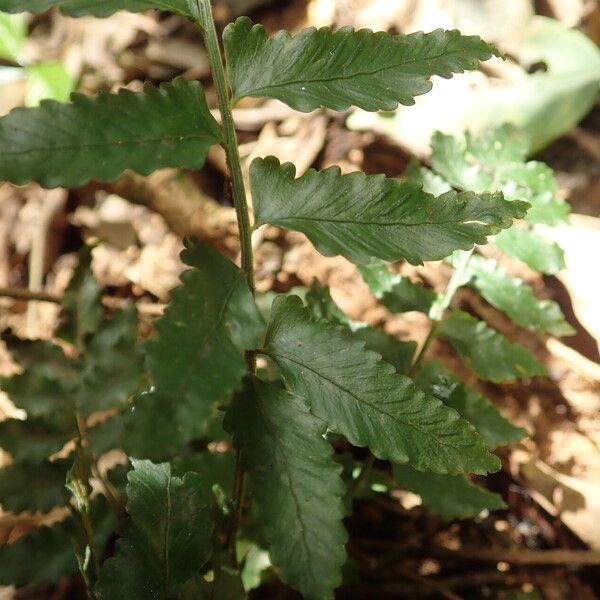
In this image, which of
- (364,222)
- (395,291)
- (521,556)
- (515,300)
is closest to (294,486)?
(364,222)

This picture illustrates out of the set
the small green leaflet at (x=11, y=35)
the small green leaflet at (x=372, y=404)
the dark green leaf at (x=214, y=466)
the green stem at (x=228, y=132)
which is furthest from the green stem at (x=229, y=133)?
the small green leaflet at (x=11, y=35)

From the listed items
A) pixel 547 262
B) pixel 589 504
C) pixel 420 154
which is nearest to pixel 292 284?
pixel 420 154

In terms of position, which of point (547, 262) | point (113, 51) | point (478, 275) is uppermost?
point (547, 262)

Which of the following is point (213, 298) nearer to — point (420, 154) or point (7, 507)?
point (7, 507)

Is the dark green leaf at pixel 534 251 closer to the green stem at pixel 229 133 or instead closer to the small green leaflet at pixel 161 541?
the green stem at pixel 229 133

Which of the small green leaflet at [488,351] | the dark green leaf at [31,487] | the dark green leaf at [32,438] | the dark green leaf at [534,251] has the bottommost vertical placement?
the dark green leaf at [31,487]

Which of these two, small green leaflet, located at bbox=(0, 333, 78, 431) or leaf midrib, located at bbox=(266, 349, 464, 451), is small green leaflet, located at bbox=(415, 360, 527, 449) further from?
small green leaflet, located at bbox=(0, 333, 78, 431)
